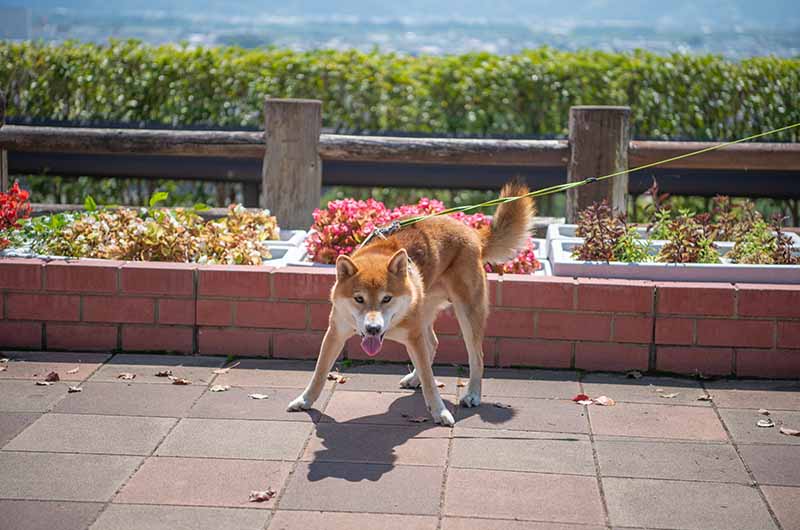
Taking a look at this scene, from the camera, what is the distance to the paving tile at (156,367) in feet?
19.9

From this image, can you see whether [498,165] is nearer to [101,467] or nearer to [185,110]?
[185,110]

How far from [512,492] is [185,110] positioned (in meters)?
7.59

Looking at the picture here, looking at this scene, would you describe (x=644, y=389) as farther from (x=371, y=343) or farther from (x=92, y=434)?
(x=92, y=434)

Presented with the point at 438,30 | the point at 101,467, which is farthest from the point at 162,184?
the point at 438,30

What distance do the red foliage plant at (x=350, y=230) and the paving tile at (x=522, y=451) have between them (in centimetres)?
183

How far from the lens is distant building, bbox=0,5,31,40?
1326 centimetres

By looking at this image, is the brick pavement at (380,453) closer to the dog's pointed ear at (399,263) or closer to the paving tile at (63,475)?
the paving tile at (63,475)

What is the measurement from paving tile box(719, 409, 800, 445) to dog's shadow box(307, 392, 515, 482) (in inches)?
44.9

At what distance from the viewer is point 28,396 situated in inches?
223

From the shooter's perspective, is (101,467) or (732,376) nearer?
(101,467)

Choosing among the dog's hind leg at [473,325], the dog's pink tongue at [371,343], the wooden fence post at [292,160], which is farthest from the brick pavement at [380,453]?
the wooden fence post at [292,160]

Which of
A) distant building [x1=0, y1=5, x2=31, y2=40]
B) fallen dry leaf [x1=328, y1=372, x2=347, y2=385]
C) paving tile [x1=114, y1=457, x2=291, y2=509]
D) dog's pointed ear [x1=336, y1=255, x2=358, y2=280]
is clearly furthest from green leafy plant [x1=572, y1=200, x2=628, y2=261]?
distant building [x1=0, y1=5, x2=31, y2=40]

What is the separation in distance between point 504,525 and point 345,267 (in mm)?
1625

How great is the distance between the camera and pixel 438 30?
3462 centimetres
